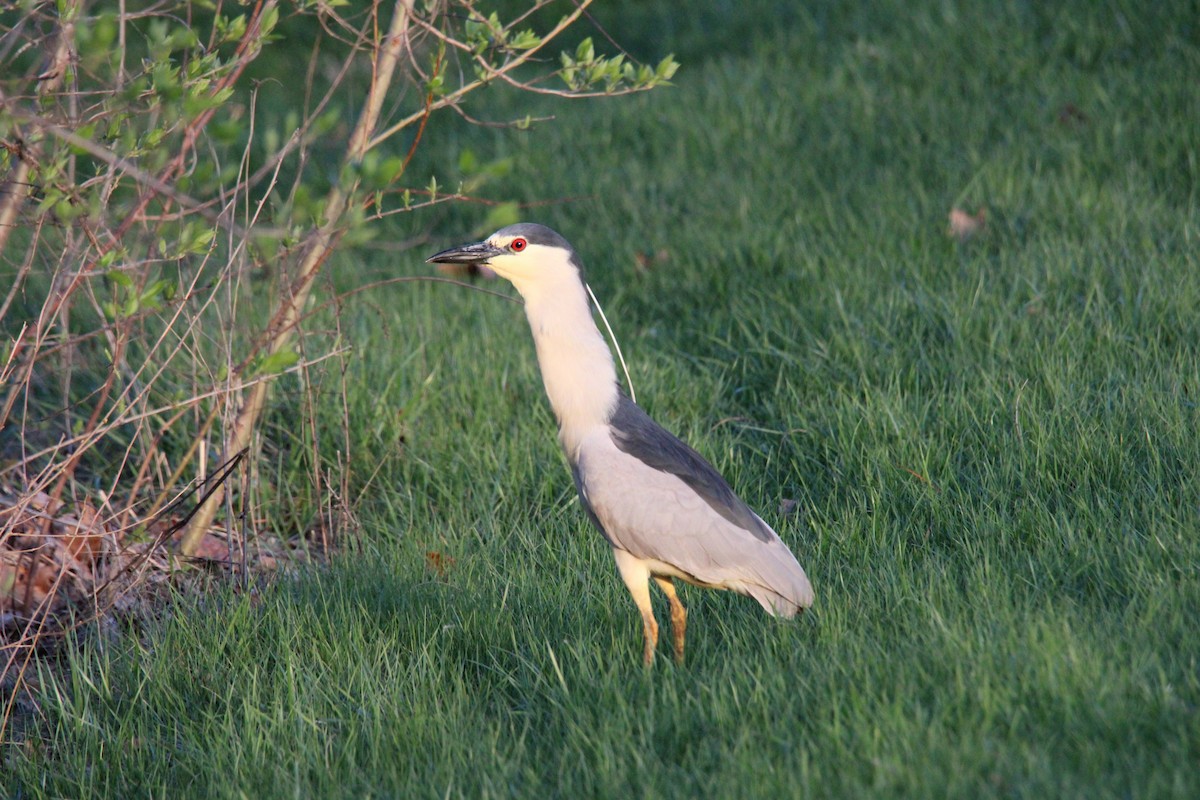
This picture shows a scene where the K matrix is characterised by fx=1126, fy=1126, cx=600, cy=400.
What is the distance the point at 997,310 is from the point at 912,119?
2.46 meters

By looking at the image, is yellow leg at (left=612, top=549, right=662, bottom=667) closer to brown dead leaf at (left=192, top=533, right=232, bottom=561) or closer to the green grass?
the green grass

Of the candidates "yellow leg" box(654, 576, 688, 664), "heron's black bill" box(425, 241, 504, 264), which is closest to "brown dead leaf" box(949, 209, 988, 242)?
"heron's black bill" box(425, 241, 504, 264)

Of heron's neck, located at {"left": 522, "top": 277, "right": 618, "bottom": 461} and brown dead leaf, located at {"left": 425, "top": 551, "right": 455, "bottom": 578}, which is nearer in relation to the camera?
heron's neck, located at {"left": 522, "top": 277, "right": 618, "bottom": 461}

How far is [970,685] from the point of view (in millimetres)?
2902

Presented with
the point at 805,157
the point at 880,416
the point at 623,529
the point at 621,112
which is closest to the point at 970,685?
the point at 623,529

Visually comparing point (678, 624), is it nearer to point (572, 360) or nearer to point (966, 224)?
point (572, 360)

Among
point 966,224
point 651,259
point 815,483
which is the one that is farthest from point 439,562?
point 966,224

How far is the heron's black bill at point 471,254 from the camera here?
3904 millimetres

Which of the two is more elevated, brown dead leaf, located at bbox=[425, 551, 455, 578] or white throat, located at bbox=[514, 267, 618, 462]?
white throat, located at bbox=[514, 267, 618, 462]

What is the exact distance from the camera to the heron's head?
3.92 meters

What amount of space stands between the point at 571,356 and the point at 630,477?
0.49 meters

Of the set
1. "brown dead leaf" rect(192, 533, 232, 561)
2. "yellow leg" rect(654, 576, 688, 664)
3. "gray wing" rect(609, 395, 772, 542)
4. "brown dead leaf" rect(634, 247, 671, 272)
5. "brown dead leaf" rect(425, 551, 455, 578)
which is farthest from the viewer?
"brown dead leaf" rect(634, 247, 671, 272)

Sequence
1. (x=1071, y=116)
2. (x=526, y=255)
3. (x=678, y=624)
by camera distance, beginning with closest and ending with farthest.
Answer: (x=678, y=624) < (x=526, y=255) < (x=1071, y=116)

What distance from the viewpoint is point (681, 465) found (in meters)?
3.78
